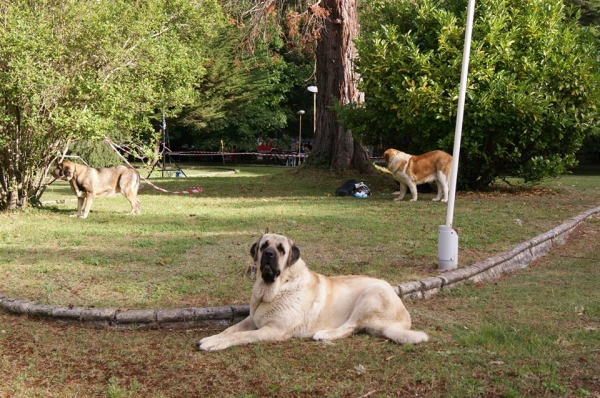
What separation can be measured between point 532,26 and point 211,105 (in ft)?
89.9

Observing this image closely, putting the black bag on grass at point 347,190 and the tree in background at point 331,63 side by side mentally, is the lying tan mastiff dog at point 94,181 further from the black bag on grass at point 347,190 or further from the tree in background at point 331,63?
the tree in background at point 331,63

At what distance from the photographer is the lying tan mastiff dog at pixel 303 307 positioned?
16.8 ft

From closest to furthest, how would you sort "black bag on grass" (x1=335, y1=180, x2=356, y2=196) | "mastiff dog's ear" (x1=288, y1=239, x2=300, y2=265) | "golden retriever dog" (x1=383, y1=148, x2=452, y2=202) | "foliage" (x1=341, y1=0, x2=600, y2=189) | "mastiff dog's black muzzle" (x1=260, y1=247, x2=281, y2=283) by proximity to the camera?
1. "mastiff dog's black muzzle" (x1=260, y1=247, x2=281, y2=283)
2. "mastiff dog's ear" (x1=288, y1=239, x2=300, y2=265)
3. "golden retriever dog" (x1=383, y1=148, x2=452, y2=202)
4. "foliage" (x1=341, y1=0, x2=600, y2=189)
5. "black bag on grass" (x1=335, y1=180, x2=356, y2=196)

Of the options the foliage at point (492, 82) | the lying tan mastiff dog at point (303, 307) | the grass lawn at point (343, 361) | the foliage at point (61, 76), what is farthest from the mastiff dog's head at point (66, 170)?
the lying tan mastiff dog at point (303, 307)

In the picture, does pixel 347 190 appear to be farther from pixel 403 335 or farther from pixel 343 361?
pixel 343 361

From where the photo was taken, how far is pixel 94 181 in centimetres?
1262

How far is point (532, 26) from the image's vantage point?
15.2 meters

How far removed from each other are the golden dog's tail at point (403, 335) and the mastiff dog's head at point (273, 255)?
1.03 m

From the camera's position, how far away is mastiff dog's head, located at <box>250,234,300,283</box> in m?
5.06

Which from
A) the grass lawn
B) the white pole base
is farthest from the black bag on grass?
the grass lawn

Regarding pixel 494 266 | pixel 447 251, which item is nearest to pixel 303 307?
pixel 447 251

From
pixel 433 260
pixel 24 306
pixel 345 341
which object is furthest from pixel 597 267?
pixel 24 306

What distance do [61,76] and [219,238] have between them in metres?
4.77

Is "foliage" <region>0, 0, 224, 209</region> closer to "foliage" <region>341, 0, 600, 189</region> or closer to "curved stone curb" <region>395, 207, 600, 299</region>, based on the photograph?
"foliage" <region>341, 0, 600, 189</region>
